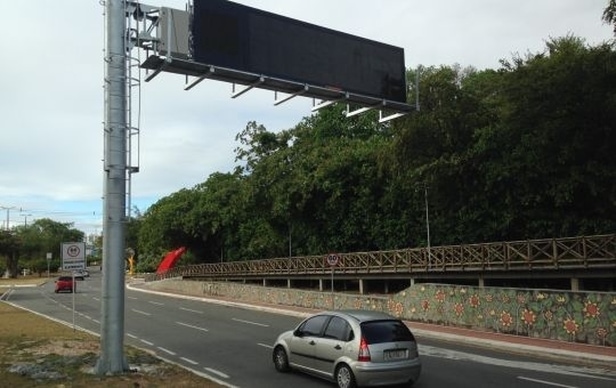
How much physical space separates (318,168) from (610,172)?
20.0 metres

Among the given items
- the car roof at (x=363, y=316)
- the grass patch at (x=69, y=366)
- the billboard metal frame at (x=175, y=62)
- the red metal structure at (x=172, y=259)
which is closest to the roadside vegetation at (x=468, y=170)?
the billboard metal frame at (x=175, y=62)

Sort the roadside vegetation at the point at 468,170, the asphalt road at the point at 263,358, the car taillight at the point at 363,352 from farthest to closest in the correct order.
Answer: the roadside vegetation at the point at 468,170 < the asphalt road at the point at 263,358 < the car taillight at the point at 363,352

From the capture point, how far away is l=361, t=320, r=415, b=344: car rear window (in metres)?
12.4

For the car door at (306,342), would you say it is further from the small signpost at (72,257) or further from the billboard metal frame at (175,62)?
the small signpost at (72,257)

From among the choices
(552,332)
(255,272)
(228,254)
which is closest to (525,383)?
(552,332)

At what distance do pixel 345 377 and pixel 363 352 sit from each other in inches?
26.1

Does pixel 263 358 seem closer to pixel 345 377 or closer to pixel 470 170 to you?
pixel 345 377

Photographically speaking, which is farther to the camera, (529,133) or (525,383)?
(529,133)

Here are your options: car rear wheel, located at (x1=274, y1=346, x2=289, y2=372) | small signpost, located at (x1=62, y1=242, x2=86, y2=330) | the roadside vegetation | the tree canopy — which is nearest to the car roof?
car rear wheel, located at (x1=274, y1=346, x2=289, y2=372)

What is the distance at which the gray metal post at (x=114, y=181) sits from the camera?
14.3 m

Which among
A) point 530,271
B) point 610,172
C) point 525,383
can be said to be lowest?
point 525,383

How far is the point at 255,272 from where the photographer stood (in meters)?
48.8

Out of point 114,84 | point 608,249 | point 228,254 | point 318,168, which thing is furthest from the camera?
point 228,254

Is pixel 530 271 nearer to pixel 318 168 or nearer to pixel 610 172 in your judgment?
pixel 610 172
